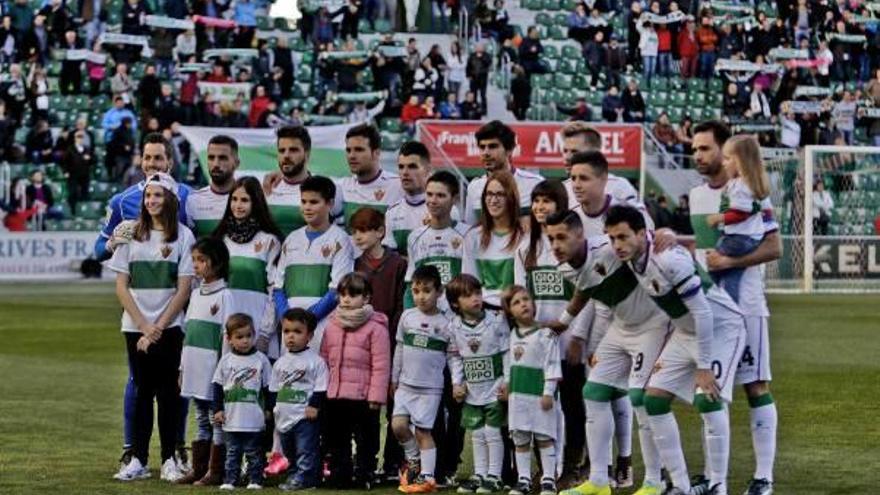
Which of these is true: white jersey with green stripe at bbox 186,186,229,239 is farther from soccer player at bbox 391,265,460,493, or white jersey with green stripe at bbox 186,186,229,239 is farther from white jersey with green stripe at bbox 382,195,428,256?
soccer player at bbox 391,265,460,493

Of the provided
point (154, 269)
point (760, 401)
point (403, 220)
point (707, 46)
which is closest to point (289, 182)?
point (403, 220)

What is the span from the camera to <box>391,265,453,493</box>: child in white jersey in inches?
419

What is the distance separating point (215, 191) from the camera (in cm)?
1148

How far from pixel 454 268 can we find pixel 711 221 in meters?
1.66

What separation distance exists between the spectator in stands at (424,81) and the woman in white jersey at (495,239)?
29.1 meters

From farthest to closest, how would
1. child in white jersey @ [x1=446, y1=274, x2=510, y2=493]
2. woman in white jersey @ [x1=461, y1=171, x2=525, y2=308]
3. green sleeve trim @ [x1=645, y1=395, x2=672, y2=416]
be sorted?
woman in white jersey @ [x1=461, y1=171, x2=525, y2=308]
child in white jersey @ [x1=446, y1=274, x2=510, y2=493]
green sleeve trim @ [x1=645, y1=395, x2=672, y2=416]

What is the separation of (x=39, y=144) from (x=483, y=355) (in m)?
27.0

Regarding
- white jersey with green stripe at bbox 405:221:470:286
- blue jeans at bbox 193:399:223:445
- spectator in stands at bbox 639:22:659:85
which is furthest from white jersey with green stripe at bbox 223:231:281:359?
spectator in stands at bbox 639:22:659:85

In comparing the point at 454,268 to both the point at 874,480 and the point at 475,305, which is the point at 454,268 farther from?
the point at 874,480

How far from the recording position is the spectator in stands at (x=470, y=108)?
131ft

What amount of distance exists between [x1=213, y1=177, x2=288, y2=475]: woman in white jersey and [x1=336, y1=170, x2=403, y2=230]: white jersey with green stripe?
1.65ft

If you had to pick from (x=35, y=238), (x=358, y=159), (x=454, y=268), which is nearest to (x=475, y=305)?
(x=454, y=268)

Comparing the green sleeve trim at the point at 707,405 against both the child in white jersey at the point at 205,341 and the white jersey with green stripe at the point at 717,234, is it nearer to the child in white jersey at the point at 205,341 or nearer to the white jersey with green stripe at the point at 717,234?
the white jersey with green stripe at the point at 717,234

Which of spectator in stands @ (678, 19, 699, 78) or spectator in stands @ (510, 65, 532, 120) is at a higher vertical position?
spectator in stands @ (678, 19, 699, 78)
